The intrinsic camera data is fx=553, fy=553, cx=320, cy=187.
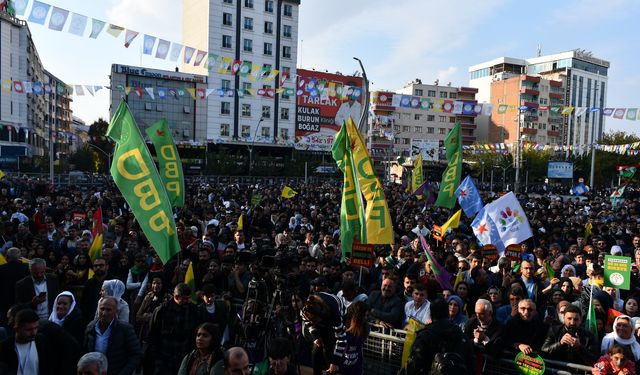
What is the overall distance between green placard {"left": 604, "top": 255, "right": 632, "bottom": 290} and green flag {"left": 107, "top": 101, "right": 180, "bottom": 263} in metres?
5.04

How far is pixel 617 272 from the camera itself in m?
6.42

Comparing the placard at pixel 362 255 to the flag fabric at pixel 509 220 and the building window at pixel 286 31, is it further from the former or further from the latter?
the building window at pixel 286 31

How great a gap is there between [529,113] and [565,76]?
605 inches

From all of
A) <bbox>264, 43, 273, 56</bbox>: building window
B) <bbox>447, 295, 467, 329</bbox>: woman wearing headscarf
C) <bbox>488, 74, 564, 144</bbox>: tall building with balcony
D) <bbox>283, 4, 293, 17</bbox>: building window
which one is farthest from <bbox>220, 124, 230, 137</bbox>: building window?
<bbox>447, 295, 467, 329</bbox>: woman wearing headscarf

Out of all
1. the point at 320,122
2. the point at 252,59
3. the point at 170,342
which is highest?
the point at 252,59

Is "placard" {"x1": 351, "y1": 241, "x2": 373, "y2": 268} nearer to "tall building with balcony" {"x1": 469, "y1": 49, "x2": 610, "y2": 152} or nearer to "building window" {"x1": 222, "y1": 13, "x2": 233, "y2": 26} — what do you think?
"building window" {"x1": 222, "y1": 13, "x2": 233, "y2": 26}

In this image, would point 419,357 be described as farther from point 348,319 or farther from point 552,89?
point 552,89

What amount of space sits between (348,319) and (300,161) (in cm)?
5060

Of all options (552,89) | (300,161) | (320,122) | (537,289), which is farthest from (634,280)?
(552,89)

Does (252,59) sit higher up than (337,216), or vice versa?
(252,59)

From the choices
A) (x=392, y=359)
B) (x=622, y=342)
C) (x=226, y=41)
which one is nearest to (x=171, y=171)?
(x=392, y=359)

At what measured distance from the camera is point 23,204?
14547mm

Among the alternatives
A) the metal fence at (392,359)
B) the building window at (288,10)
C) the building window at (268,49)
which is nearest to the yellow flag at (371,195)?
the metal fence at (392,359)

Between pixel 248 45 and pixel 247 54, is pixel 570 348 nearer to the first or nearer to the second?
pixel 247 54
